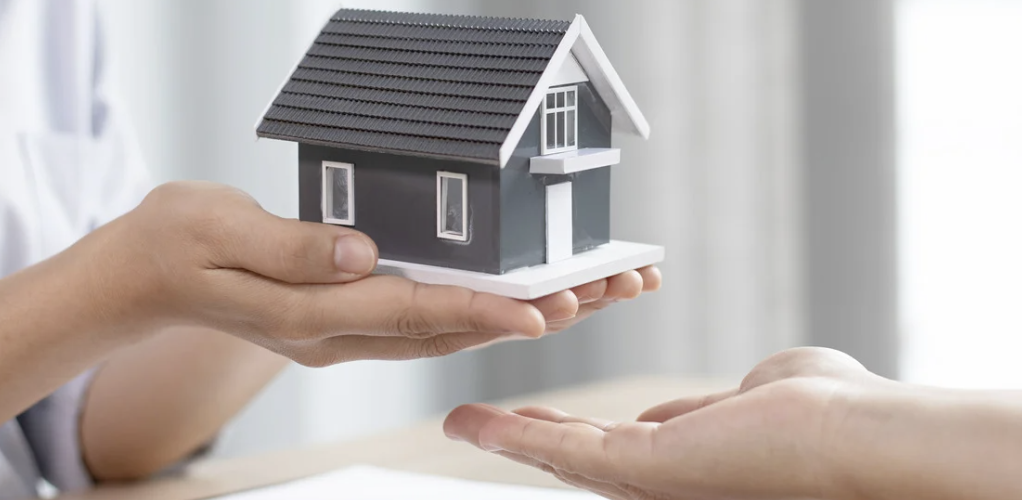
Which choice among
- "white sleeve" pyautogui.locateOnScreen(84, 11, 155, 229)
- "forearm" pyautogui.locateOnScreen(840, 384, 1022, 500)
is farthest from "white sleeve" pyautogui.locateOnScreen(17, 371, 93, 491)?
"forearm" pyautogui.locateOnScreen(840, 384, 1022, 500)

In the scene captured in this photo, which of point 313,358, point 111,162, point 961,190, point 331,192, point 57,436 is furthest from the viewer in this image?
point 961,190

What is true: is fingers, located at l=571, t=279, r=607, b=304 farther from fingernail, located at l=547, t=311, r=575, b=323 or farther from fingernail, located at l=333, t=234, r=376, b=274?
fingernail, located at l=333, t=234, r=376, b=274

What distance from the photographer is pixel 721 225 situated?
8.29 ft

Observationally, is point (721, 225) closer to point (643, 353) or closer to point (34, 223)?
point (643, 353)

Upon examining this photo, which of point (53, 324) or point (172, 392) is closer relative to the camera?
point (53, 324)

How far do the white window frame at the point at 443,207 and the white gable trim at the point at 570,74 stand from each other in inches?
4.8

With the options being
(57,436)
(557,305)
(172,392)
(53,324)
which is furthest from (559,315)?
(57,436)

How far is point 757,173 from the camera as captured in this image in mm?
2480

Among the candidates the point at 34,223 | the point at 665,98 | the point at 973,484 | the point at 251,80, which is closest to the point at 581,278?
the point at 973,484

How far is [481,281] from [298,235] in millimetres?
155

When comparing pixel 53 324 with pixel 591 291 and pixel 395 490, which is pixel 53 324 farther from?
pixel 591 291

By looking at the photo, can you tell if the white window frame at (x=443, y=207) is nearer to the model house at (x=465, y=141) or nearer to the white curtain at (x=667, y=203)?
the model house at (x=465, y=141)

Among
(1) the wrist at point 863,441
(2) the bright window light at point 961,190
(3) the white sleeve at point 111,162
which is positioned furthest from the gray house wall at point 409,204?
(2) the bright window light at point 961,190

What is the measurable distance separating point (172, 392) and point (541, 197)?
58cm
